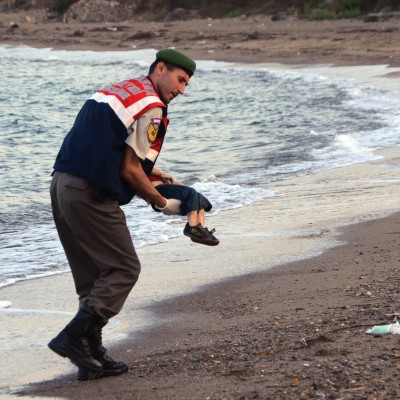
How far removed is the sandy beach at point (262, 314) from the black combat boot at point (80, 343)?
92 millimetres

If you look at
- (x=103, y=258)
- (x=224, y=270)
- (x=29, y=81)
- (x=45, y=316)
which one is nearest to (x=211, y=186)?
(x=224, y=270)

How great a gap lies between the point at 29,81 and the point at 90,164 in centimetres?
2828

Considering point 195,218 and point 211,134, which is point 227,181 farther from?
point 195,218

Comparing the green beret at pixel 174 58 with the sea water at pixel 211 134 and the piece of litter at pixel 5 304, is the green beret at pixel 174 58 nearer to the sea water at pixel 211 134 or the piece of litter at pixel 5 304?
the piece of litter at pixel 5 304

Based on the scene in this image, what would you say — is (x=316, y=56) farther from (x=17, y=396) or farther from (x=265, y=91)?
(x=17, y=396)

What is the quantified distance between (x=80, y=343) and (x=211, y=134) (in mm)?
13248

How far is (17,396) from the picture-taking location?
15.3 feet

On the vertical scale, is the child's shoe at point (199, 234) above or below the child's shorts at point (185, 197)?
below

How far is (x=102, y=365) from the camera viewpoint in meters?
4.88

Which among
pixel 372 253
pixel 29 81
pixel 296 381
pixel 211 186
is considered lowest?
pixel 29 81

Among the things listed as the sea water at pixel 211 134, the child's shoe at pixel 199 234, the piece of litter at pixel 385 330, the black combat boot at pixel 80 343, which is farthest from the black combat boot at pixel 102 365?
the sea water at pixel 211 134

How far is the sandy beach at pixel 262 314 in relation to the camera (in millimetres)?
4480

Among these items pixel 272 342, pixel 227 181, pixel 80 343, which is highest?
pixel 80 343

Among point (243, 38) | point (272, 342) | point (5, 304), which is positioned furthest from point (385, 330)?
point (243, 38)
